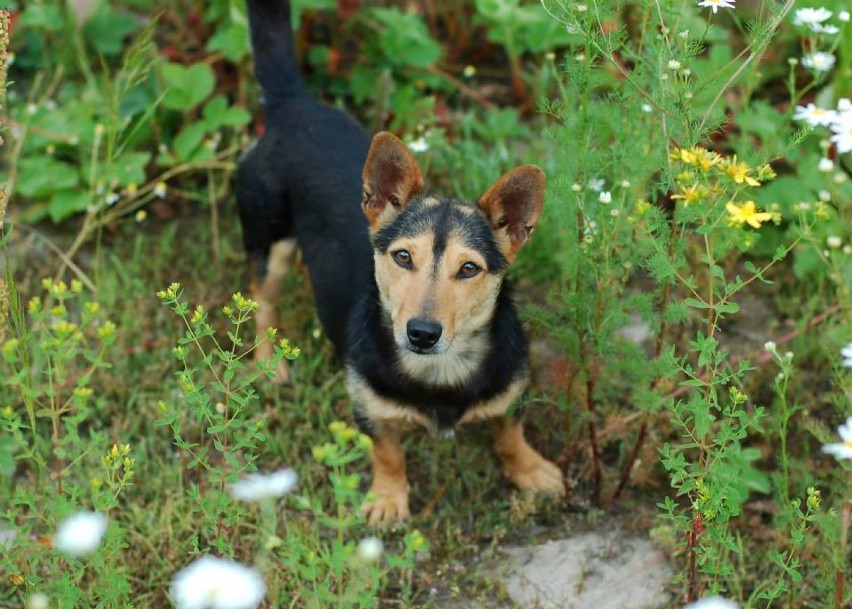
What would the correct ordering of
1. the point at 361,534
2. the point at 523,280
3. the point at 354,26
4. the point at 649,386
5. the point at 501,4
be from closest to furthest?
the point at 649,386 < the point at 361,534 < the point at 523,280 < the point at 501,4 < the point at 354,26

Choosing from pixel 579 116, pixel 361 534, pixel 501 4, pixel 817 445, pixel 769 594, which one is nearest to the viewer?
pixel 769 594

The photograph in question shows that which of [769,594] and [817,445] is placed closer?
[769,594]

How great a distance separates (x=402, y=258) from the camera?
3.46m

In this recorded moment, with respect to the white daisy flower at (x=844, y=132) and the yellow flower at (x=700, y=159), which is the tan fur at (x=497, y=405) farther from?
the white daisy flower at (x=844, y=132)

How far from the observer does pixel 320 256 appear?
421cm

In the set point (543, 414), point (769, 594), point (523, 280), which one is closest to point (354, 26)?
point (523, 280)

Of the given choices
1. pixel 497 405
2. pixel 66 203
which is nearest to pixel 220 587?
pixel 497 405

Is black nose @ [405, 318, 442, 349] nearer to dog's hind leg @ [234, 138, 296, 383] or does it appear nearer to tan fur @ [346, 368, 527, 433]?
tan fur @ [346, 368, 527, 433]

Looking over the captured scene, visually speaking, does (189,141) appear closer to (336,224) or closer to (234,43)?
(234,43)

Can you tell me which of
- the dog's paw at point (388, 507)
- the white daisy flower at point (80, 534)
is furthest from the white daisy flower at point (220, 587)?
the dog's paw at point (388, 507)

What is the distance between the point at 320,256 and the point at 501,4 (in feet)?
6.27

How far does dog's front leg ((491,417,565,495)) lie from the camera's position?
13.2ft

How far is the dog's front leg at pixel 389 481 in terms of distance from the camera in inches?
153

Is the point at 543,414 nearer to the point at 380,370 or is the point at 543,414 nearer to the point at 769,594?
the point at 380,370
